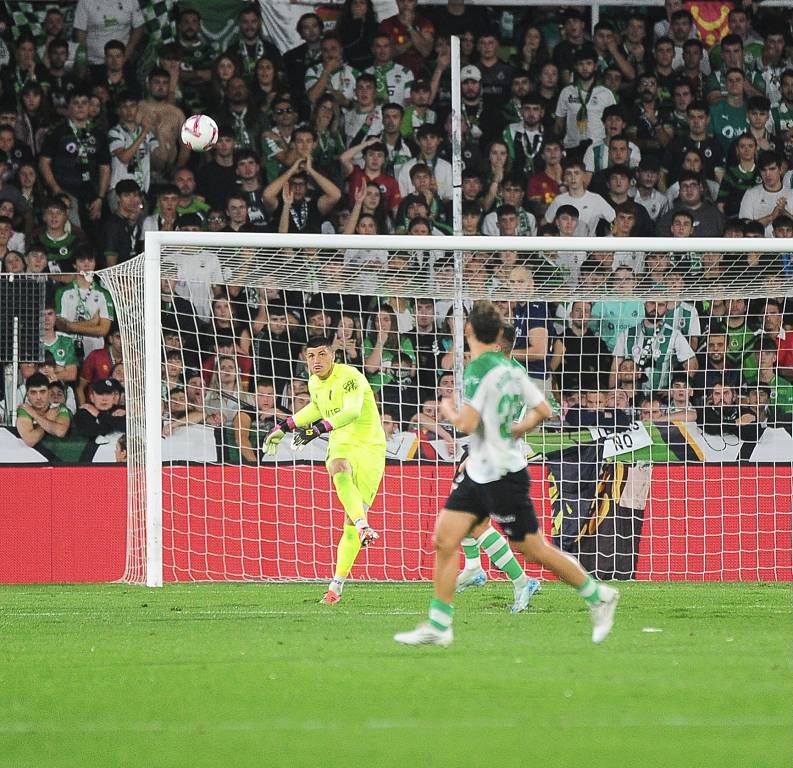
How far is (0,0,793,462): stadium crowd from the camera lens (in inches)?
604

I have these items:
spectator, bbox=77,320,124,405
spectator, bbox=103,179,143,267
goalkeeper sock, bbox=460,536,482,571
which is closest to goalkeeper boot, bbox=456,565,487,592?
goalkeeper sock, bbox=460,536,482,571

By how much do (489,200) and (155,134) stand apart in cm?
406

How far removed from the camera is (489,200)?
57.7 feet

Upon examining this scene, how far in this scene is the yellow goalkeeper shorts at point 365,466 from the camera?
1222 centimetres

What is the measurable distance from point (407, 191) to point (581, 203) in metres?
2.09

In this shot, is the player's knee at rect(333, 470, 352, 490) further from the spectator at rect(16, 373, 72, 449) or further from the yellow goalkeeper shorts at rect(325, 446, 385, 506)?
the spectator at rect(16, 373, 72, 449)

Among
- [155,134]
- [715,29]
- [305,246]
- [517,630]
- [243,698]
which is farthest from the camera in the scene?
[715,29]

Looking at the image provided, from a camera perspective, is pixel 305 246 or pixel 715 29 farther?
pixel 715 29

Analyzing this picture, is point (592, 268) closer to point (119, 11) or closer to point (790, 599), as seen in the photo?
point (790, 599)

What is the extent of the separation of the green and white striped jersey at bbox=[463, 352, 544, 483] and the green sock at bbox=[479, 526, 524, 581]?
2.68 m

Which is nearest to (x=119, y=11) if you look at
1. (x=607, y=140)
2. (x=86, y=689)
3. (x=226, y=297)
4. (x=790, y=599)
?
(x=226, y=297)

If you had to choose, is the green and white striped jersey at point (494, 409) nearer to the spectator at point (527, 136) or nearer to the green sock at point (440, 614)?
the green sock at point (440, 614)

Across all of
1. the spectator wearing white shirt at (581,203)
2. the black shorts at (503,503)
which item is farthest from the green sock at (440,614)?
the spectator wearing white shirt at (581,203)

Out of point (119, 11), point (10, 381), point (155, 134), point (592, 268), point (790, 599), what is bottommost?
point (790, 599)
